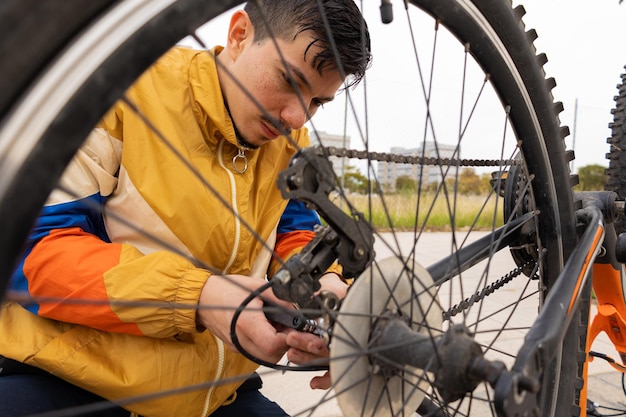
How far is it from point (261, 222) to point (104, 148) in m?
0.31

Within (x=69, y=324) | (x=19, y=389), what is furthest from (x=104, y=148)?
(x=19, y=389)

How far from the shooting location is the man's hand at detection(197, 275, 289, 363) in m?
0.73

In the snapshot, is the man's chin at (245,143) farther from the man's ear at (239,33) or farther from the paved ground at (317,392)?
the paved ground at (317,392)

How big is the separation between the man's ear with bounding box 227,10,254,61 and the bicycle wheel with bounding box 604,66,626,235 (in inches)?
38.7

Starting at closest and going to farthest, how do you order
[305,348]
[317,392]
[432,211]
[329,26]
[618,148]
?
[305,348] → [329,26] → [618,148] → [317,392] → [432,211]

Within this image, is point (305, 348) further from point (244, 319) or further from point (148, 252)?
point (148, 252)

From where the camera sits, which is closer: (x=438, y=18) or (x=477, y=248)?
(x=438, y=18)

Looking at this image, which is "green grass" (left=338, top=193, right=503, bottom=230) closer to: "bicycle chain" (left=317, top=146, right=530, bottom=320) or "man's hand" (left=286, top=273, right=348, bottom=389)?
"bicycle chain" (left=317, top=146, right=530, bottom=320)

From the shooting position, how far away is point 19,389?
83cm

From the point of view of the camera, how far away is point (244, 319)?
2.44 ft

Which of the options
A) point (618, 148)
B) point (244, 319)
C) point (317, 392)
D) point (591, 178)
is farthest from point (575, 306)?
point (591, 178)

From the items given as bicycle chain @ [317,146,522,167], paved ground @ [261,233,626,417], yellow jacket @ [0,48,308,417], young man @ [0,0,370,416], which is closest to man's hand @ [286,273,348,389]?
young man @ [0,0,370,416]

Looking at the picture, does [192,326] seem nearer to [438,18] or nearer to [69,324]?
[69,324]

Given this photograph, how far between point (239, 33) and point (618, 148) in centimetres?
100
